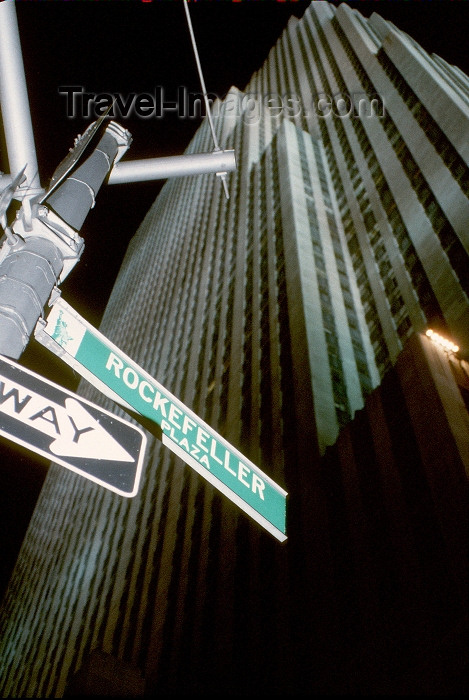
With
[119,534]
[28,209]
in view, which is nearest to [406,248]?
[119,534]

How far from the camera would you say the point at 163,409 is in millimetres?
4875

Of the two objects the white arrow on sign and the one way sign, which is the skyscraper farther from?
the white arrow on sign

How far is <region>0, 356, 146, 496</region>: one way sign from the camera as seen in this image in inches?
132

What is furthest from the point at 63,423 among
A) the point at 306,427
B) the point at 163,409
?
the point at 306,427

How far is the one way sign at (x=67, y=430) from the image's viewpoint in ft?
11.0

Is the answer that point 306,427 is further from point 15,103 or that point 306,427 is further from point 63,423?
point 15,103

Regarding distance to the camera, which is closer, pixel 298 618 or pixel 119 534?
pixel 298 618

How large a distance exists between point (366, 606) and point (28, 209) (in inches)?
662

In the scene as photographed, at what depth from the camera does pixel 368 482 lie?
1928cm

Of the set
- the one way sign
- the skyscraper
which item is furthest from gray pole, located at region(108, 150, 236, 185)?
the skyscraper

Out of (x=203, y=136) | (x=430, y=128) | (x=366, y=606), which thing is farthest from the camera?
(x=203, y=136)

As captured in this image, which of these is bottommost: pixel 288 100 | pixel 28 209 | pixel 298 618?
pixel 28 209

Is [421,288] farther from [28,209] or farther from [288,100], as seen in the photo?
[288,100]

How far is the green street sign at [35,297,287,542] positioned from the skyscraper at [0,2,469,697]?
8.97 meters
